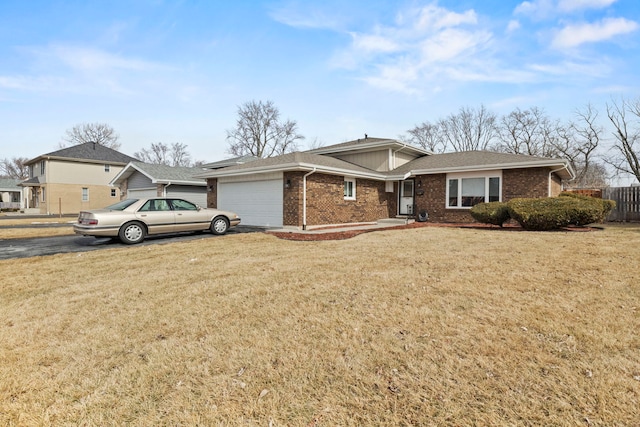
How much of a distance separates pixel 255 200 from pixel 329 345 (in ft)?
38.6

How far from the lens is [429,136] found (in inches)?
1716

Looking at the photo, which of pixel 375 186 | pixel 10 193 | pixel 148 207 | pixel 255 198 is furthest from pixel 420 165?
pixel 10 193

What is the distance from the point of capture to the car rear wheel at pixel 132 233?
9.18 meters

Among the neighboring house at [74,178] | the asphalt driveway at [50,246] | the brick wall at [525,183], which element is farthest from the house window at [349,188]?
the neighboring house at [74,178]

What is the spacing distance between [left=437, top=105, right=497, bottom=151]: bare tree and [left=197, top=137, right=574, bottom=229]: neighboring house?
2815 cm

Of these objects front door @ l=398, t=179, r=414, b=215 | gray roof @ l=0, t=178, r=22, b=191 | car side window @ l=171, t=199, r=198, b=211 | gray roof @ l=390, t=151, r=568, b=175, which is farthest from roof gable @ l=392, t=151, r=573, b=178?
gray roof @ l=0, t=178, r=22, b=191

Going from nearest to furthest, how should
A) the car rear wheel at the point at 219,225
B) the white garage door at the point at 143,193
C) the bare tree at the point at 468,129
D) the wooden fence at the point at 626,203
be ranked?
the car rear wheel at the point at 219,225, the wooden fence at the point at 626,203, the white garage door at the point at 143,193, the bare tree at the point at 468,129

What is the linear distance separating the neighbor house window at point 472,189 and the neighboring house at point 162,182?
1421 cm

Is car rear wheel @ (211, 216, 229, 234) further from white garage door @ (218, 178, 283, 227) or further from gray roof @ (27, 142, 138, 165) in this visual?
gray roof @ (27, 142, 138, 165)

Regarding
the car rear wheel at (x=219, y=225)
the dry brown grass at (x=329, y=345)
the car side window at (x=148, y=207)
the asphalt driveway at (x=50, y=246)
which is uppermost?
the car side window at (x=148, y=207)

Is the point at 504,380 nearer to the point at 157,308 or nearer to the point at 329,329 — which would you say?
the point at 329,329

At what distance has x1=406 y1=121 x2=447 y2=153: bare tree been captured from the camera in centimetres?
4325

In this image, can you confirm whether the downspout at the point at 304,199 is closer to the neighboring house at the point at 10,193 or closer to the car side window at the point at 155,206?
the car side window at the point at 155,206

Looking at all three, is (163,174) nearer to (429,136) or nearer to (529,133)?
(429,136)
